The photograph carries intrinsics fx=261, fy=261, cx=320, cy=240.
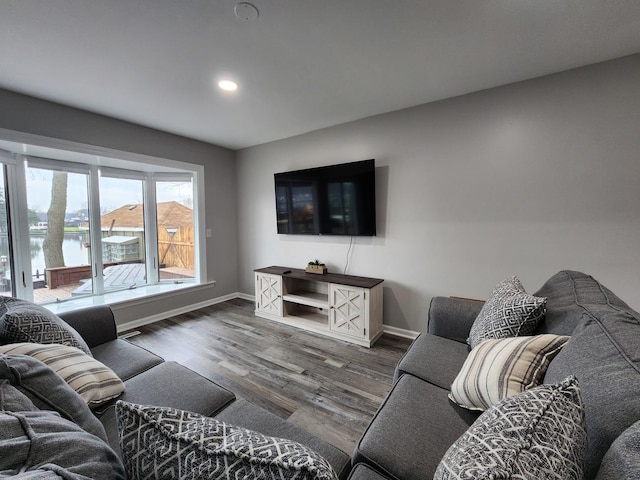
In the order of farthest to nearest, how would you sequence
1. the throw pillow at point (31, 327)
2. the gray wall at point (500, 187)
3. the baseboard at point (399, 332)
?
the baseboard at point (399, 332), the gray wall at point (500, 187), the throw pillow at point (31, 327)

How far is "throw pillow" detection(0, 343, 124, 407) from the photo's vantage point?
3.66 ft

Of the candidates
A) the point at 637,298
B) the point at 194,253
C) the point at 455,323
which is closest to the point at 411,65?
the point at 455,323

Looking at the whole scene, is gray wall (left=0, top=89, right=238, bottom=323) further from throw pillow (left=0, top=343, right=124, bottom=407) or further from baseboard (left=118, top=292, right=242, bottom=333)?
throw pillow (left=0, top=343, right=124, bottom=407)

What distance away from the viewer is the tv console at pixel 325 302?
2.78m

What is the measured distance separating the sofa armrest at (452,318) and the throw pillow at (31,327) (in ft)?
7.13

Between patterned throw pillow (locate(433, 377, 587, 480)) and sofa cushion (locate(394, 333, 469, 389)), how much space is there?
30.6 inches

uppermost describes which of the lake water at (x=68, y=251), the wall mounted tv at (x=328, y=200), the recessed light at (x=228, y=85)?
the recessed light at (x=228, y=85)

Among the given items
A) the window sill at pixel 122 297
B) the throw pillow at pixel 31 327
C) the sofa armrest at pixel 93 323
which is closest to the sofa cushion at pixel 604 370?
the throw pillow at pixel 31 327

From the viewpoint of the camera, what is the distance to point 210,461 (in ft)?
1.56

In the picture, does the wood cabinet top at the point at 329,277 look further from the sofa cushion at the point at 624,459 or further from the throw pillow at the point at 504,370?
the sofa cushion at the point at 624,459

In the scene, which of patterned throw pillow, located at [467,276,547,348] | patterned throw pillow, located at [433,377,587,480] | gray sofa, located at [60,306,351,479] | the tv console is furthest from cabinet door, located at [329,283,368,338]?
patterned throw pillow, located at [433,377,587,480]

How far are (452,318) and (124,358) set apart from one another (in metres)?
2.16

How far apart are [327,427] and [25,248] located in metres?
3.50

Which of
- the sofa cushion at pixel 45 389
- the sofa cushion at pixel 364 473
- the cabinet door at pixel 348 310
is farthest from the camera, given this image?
the cabinet door at pixel 348 310
